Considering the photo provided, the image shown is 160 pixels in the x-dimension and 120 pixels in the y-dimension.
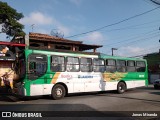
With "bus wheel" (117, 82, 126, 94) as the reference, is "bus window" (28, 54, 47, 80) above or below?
above

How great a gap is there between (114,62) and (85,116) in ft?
30.4

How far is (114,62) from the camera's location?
18141 mm

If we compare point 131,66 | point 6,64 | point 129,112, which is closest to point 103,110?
point 129,112

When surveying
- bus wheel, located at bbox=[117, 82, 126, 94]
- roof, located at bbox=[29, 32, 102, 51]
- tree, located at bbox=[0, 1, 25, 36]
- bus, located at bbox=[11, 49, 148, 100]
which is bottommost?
bus wheel, located at bbox=[117, 82, 126, 94]

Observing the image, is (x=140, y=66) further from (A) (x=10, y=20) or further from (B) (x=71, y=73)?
(A) (x=10, y=20)

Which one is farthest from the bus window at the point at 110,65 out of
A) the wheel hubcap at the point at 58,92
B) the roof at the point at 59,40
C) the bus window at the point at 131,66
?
the roof at the point at 59,40

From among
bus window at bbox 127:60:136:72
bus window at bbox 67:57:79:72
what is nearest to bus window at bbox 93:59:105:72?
bus window at bbox 67:57:79:72

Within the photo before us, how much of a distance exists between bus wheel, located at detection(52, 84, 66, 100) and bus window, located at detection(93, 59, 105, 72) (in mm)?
2921

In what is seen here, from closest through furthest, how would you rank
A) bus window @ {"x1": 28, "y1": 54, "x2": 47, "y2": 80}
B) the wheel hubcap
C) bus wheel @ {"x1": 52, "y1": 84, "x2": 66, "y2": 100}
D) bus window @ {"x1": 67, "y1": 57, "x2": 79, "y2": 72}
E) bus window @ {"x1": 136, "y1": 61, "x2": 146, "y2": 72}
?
bus window @ {"x1": 28, "y1": 54, "x2": 47, "y2": 80} → bus wheel @ {"x1": 52, "y1": 84, "x2": 66, "y2": 100} → the wheel hubcap → bus window @ {"x1": 67, "y1": 57, "x2": 79, "y2": 72} → bus window @ {"x1": 136, "y1": 61, "x2": 146, "y2": 72}

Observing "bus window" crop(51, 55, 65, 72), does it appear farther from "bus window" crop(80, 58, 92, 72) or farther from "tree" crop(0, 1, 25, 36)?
"tree" crop(0, 1, 25, 36)

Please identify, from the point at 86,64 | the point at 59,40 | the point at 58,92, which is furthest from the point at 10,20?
the point at 58,92

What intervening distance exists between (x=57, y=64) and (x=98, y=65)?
340cm

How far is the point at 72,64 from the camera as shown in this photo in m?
15.6

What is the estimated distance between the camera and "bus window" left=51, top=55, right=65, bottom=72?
1460 cm
